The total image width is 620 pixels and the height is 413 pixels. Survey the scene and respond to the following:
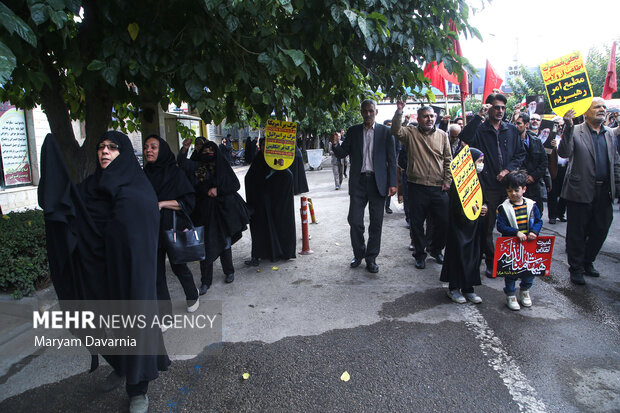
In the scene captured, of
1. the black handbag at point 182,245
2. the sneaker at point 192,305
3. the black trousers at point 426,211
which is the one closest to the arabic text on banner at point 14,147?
the sneaker at point 192,305

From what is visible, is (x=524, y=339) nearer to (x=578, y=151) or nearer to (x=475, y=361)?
(x=475, y=361)

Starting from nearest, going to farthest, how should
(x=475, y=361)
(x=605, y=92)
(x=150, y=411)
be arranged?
(x=150, y=411), (x=475, y=361), (x=605, y=92)

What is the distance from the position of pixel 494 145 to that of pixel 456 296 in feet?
6.33

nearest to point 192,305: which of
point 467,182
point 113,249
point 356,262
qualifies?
point 113,249

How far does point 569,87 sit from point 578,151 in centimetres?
77

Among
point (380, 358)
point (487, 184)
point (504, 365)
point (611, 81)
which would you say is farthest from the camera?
point (611, 81)

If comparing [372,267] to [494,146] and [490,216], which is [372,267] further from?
[494,146]

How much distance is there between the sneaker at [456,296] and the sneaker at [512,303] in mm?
410

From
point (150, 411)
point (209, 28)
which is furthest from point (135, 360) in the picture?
point (209, 28)

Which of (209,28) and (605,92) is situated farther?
(605,92)

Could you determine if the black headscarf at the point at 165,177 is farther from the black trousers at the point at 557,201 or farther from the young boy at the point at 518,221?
the black trousers at the point at 557,201

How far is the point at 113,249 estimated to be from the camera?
104 inches

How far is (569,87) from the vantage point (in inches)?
194

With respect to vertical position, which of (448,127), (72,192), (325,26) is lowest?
(72,192)
